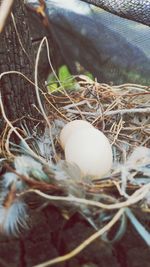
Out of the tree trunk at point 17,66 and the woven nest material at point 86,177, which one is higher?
the tree trunk at point 17,66

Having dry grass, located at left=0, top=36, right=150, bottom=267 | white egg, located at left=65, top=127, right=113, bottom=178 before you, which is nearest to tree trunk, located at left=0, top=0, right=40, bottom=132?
dry grass, located at left=0, top=36, right=150, bottom=267

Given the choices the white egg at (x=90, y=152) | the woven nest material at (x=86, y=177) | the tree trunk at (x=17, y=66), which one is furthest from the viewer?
the tree trunk at (x=17, y=66)

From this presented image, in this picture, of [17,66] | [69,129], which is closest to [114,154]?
[69,129]

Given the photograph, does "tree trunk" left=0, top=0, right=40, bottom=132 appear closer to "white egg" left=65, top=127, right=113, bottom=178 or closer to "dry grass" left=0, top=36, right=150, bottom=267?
"dry grass" left=0, top=36, right=150, bottom=267

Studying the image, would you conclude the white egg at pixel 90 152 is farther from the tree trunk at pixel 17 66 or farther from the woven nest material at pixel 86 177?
the tree trunk at pixel 17 66

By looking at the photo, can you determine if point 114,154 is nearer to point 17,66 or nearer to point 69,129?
point 69,129

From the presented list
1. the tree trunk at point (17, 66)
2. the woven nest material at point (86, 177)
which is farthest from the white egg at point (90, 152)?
the tree trunk at point (17, 66)

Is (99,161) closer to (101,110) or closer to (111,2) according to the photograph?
(101,110)
